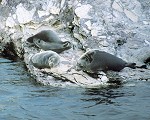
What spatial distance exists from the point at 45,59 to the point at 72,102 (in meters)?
1.50

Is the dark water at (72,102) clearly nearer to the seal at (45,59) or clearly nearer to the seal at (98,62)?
the seal at (45,59)

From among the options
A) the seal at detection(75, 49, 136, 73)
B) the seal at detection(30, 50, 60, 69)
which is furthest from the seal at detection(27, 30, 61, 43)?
the seal at detection(75, 49, 136, 73)

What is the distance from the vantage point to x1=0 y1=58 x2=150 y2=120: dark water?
5051 mm

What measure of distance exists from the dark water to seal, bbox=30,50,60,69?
33cm

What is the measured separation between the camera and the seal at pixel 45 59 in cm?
681

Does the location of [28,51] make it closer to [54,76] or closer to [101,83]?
[54,76]

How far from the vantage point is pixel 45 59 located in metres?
6.85

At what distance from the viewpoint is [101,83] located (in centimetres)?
632

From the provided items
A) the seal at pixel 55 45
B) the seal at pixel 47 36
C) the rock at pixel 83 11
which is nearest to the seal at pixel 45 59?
the seal at pixel 55 45

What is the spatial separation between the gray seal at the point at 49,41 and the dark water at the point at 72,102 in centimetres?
92

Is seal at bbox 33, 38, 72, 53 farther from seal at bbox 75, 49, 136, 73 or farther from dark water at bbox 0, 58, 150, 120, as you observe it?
dark water at bbox 0, 58, 150, 120

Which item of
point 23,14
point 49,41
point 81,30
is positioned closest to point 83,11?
point 81,30

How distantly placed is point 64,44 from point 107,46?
799 mm

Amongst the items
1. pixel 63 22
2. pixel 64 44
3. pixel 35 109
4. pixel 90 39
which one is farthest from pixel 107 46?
pixel 35 109
